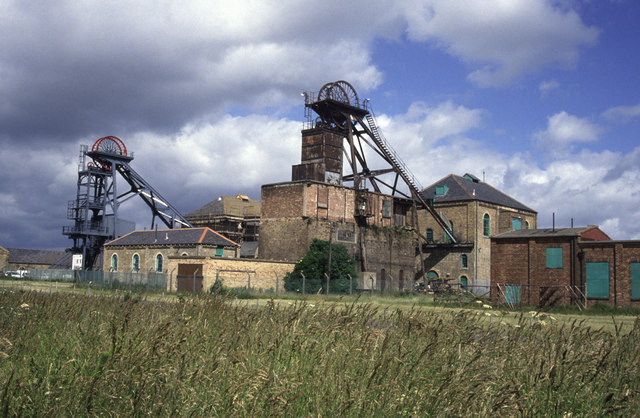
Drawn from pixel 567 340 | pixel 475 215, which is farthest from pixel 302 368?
pixel 475 215

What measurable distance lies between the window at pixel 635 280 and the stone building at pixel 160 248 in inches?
1130

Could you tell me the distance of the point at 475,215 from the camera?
51812mm

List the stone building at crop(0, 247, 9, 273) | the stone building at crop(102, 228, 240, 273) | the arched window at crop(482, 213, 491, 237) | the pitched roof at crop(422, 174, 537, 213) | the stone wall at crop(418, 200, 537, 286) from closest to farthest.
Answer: the stone building at crop(102, 228, 240, 273)
the stone wall at crop(418, 200, 537, 286)
the arched window at crop(482, 213, 491, 237)
the pitched roof at crop(422, 174, 537, 213)
the stone building at crop(0, 247, 9, 273)

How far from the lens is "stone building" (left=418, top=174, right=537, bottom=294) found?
51844 mm

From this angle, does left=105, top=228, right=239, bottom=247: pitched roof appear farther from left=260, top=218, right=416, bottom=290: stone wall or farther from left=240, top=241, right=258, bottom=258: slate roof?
left=240, top=241, right=258, bottom=258: slate roof

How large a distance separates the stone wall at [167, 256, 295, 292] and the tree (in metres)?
1.07

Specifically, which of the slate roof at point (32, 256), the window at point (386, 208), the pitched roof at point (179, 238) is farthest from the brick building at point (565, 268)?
the slate roof at point (32, 256)

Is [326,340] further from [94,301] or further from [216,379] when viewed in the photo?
[94,301]

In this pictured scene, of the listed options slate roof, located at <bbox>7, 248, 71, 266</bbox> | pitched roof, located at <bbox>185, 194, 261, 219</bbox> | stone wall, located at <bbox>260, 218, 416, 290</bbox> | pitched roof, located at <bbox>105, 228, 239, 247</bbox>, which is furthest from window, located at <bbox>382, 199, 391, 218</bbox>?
slate roof, located at <bbox>7, 248, 71, 266</bbox>

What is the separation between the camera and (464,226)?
52688 mm

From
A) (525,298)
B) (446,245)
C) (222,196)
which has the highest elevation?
(222,196)

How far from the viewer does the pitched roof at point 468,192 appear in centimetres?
5384

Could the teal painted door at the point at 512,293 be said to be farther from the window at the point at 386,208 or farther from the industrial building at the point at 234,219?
the industrial building at the point at 234,219

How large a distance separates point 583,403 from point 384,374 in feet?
5.68
